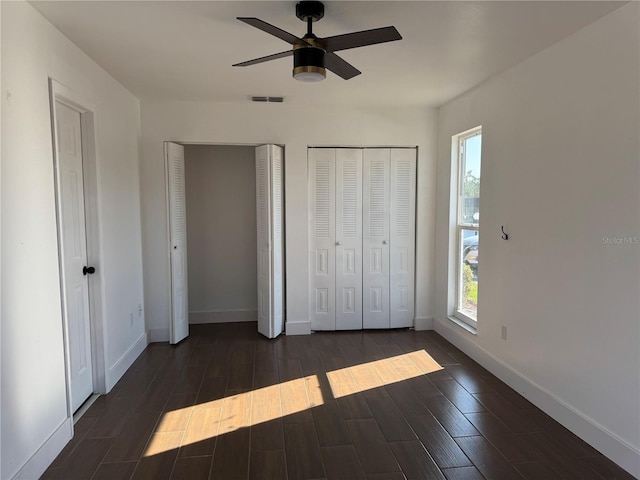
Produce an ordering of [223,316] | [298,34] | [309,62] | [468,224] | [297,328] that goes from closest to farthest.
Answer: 1. [309,62]
2. [298,34]
3. [468,224]
4. [297,328]
5. [223,316]

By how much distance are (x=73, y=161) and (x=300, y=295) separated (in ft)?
8.72

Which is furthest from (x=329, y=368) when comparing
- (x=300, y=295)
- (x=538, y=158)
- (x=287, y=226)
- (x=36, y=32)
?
(x=36, y=32)

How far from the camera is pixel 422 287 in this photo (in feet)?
16.7

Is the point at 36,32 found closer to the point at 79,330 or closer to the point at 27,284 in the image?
the point at 27,284

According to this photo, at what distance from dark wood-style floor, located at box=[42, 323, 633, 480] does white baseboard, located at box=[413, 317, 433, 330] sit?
0.77 metres

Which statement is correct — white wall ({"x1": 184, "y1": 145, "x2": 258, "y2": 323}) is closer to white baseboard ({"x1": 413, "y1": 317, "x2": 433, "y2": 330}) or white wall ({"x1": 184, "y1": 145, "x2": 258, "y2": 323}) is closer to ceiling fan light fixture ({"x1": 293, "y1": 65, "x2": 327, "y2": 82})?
white baseboard ({"x1": 413, "y1": 317, "x2": 433, "y2": 330})

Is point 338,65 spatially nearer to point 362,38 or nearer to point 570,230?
point 362,38

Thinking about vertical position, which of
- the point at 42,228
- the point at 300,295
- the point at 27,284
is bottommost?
the point at 300,295

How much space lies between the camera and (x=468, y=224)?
14.3ft

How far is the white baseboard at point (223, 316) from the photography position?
5445 mm

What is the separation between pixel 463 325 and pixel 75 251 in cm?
354

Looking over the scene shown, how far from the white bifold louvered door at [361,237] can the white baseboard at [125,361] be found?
1.82 meters

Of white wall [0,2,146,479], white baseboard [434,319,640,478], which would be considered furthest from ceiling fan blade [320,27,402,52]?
white baseboard [434,319,640,478]

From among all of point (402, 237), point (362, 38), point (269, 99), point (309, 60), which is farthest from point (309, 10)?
point (402, 237)
